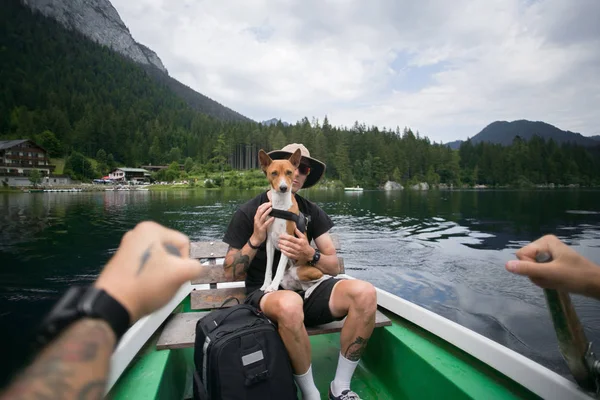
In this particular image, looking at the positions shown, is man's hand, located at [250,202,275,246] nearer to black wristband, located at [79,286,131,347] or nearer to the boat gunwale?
the boat gunwale

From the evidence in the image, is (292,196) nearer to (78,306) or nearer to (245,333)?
(245,333)

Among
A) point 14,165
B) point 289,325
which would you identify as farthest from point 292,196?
point 14,165

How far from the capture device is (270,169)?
9.77 feet

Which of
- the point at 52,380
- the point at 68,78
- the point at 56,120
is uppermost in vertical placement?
the point at 68,78

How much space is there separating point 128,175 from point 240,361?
10281cm

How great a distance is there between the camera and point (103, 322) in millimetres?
617

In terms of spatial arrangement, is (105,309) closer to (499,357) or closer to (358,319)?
(358,319)

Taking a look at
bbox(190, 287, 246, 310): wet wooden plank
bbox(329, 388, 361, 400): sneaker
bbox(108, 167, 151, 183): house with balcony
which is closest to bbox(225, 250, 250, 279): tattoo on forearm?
bbox(190, 287, 246, 310): wet wooden plank

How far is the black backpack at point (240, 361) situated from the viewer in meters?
1.97

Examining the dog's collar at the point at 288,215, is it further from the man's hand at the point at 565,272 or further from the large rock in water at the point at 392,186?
the large rock in water at the point at 392,186

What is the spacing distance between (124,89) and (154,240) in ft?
630

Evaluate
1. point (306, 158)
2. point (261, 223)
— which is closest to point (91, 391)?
point (261, 223)

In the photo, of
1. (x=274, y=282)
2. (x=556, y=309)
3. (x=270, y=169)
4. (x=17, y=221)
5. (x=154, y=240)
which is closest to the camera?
(x=154, y=240)

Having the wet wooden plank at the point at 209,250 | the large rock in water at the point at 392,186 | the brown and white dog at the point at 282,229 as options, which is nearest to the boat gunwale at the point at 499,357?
the brown and white dog at the point at 282,229
